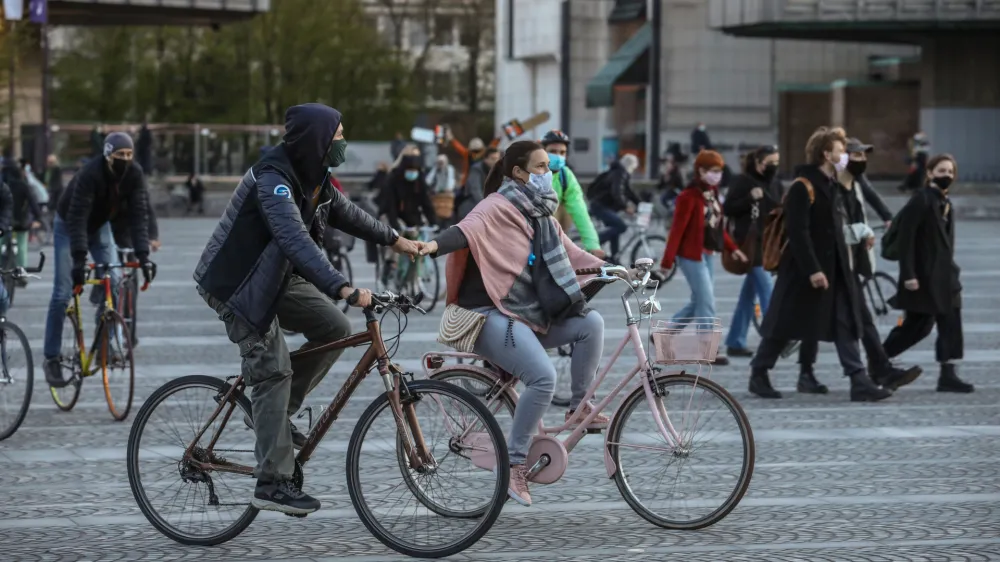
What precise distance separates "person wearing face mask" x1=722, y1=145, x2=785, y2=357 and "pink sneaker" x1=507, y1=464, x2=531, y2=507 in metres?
6.98

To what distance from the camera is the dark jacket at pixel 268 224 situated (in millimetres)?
6270

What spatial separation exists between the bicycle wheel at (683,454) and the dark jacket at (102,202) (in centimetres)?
490

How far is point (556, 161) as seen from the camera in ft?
39.8

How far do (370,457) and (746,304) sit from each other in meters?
7.77

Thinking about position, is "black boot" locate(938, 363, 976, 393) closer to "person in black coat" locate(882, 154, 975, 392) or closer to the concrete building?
"person in black coat" locate(882, 154, 975, 392)

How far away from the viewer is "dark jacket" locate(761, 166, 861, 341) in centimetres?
1120

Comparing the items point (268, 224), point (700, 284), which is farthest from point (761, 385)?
point (268, 224)

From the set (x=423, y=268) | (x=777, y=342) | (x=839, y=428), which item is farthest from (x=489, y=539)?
(x=423, y=268)

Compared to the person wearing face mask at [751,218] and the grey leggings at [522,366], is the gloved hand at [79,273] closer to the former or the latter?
the grey leggings at [522,366]

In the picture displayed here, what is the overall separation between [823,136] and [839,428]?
6.75ft

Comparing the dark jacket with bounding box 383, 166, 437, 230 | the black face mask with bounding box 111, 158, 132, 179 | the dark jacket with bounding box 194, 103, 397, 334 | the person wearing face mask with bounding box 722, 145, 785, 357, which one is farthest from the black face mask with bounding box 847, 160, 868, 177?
the dark jacket with bounding box 383, 166, 437, 230

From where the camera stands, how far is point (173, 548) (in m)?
6.69

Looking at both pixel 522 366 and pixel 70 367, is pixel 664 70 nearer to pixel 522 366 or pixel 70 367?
pixel 70 367

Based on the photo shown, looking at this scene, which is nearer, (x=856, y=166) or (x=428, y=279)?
(x=856, y=166)
